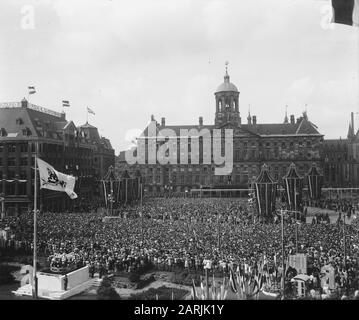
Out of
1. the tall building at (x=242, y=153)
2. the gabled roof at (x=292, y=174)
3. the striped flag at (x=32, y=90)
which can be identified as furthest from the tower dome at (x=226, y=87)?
the striped flag at (x=32, y=90)

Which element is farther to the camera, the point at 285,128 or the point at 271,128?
the point at 271,128

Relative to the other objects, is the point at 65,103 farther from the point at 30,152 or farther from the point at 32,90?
the point at 30,152

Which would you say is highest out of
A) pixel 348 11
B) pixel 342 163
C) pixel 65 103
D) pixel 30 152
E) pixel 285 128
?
pixel 285 128

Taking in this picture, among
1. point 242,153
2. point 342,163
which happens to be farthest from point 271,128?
point 342,163

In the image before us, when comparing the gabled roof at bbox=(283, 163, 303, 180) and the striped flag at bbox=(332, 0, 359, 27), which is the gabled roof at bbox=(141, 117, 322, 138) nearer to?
the gabled roof at bbox=(283, 163, 303, 180)

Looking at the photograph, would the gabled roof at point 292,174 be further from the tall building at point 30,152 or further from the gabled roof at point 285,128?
the gabled roof at point 285,128

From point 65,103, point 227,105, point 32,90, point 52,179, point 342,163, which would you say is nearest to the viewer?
point 52,179

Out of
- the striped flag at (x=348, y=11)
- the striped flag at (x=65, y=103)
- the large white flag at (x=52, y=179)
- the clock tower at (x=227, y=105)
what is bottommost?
the large white flag at (x=52, y=179)
